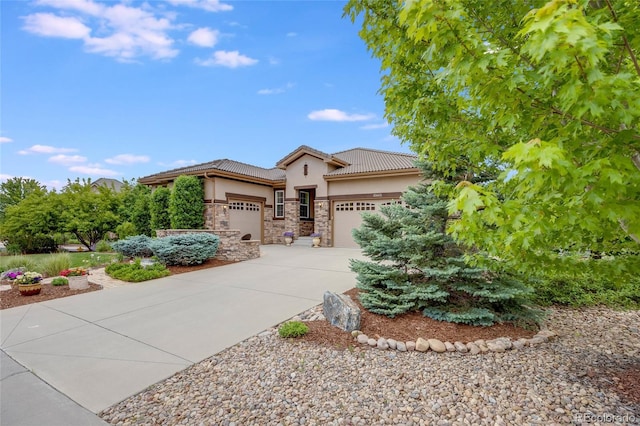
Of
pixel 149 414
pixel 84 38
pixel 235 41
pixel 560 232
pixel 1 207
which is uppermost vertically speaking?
pixel 235 41

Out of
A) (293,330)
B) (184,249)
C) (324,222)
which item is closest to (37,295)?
(184,249)

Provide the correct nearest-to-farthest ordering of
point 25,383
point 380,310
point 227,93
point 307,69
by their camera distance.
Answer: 1. point 25,383
2. point 380,310
3. point 307,69
4. point 227,93

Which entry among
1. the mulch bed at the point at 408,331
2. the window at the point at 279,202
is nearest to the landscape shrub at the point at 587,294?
the mulch bed at the point at 408,331

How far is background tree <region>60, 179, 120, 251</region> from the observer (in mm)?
15398

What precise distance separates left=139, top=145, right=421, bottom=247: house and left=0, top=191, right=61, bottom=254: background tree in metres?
4.59

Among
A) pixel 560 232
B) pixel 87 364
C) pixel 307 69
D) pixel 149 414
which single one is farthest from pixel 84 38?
pixel 560 232

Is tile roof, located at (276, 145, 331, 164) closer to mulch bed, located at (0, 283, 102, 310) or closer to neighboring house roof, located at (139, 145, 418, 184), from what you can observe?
neighboring house roof, located at (139, 145, 418, 184)

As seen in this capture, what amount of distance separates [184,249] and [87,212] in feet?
34.6

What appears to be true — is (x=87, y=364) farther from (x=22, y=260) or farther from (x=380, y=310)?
(x=22, y=260)

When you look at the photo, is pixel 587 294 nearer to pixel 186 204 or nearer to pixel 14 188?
pixel 186 204

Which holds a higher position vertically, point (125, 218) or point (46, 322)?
point (125, 218)

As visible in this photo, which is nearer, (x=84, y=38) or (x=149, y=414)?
(x=149, y=414)

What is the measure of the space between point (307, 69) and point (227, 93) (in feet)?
14.1

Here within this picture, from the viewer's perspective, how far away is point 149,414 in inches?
104
